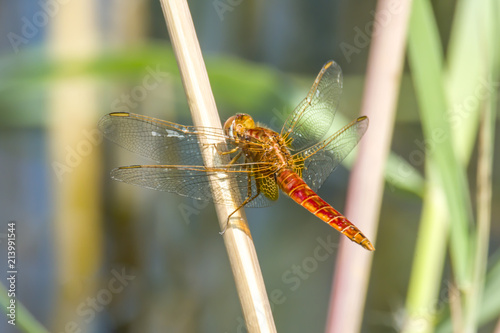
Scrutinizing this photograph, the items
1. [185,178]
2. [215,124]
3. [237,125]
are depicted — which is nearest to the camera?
[215,124]

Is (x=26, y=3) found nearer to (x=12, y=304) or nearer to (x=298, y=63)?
(x=298, y=63)

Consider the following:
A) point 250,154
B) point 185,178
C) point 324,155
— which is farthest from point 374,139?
point 185,178

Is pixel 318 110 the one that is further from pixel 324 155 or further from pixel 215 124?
pixel 215 124

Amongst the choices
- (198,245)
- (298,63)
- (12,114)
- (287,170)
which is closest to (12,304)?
(287,170)

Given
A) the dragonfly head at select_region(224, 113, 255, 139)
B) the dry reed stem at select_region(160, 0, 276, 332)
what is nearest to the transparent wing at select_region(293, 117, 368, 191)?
the dragonfly head at select_region(224, 113, 255, 139)

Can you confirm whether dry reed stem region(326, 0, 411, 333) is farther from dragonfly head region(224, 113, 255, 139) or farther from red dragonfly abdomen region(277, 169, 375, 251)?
dragonfly head region(224, 113, 255, 139)

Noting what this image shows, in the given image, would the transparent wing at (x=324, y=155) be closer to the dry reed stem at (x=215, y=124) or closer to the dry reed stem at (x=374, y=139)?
the dry reed stem at (x=374, y=139)
